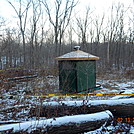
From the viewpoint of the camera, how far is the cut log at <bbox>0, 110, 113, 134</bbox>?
8.64 ft

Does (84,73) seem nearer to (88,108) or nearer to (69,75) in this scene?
(69,75)

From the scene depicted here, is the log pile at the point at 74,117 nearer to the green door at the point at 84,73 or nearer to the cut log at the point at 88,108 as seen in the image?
the cut log at the point at 88,108

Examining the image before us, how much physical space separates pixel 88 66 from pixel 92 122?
15.9 feet

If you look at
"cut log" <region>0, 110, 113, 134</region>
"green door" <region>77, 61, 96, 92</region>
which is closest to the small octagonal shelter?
"green door" <region>77, 61, 96, 92</region>

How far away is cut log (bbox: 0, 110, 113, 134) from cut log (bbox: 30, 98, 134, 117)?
1.41ft

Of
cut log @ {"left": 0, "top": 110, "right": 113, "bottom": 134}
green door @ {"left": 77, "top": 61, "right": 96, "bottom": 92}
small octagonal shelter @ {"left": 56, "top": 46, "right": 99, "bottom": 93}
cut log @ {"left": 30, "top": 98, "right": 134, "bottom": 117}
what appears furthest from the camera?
green door @ {"left": 77, "top": 61, "right": 96, "bottom": 92}

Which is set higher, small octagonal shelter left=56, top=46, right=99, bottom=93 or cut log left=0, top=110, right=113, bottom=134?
small octagonal shelter left=56, top=46, right=99, bottom=93

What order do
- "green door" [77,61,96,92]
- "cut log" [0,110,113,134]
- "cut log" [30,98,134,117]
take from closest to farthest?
"cut log" [0,110,113,134] < "cut log" [30,98,134,117] < "green door" [77,61,96,92]

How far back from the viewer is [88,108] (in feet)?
12.4

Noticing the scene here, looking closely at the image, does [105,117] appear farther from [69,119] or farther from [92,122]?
[69,119]

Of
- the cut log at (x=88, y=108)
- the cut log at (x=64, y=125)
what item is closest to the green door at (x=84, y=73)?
the cut log at (x=88, y=108)

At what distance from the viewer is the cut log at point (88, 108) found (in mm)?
3758

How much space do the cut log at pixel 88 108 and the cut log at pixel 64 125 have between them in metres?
0.43

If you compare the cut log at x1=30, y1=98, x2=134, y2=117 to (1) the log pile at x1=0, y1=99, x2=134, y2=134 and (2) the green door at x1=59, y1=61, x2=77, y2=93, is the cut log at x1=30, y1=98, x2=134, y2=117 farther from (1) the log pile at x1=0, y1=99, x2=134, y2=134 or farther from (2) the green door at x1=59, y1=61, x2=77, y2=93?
(2) the green door at x1=59, y1=61, x2=77, y2=93
